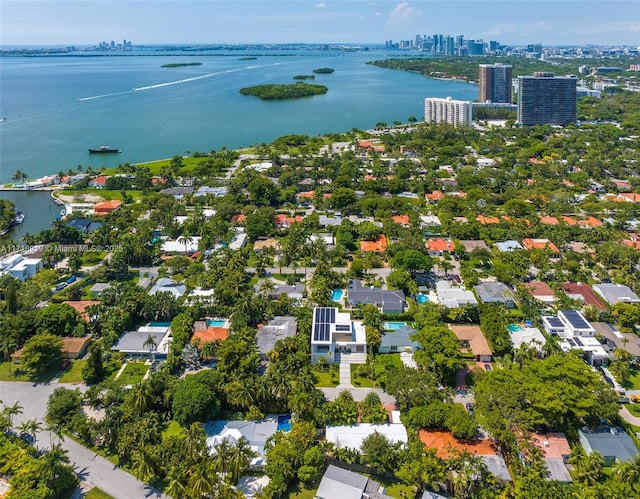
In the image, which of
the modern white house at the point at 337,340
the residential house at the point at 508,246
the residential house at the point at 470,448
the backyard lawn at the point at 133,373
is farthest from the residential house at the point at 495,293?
the backyard lawn at the point at 133,373

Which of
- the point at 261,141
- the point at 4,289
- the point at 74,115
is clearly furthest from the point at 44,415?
the point at 74,115

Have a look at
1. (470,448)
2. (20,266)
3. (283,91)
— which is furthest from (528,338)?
(283,91)

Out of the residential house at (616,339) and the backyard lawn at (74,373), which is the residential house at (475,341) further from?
the backyard lawn at (74,373)

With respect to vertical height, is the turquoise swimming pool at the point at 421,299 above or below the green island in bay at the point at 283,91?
below

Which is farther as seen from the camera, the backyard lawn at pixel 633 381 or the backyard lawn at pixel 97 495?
the backyard lawn at pixel 633 381

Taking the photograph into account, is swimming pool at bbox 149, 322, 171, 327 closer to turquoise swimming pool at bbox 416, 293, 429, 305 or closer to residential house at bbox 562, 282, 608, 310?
turquoise swimming pool at bbox 416, 293, 429, 305

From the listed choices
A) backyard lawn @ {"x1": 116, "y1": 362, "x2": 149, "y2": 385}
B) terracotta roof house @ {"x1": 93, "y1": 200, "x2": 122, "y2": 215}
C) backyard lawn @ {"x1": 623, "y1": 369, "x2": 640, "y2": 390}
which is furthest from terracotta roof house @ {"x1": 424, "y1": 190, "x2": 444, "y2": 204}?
backyard lawn @ {"x1": 116, "y1": 362, "x2": 149, "y2": 385}
